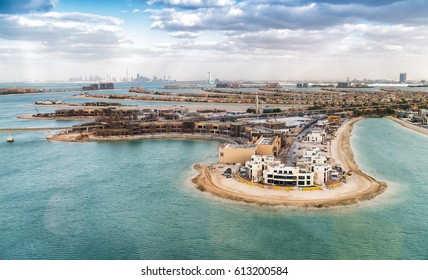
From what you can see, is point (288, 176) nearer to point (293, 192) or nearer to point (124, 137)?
point (293, 192)

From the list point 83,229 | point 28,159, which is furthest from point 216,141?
point 83,229

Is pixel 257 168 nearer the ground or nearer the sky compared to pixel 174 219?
nearer the sky

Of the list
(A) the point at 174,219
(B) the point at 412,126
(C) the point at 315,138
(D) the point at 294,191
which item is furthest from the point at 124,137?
(B) the point at 412,126

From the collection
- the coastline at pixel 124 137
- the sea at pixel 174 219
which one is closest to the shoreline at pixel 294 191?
the sea at pixel 174 219

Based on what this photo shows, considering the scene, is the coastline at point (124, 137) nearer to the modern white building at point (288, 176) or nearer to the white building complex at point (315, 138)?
the white building complex at point (315, 138)

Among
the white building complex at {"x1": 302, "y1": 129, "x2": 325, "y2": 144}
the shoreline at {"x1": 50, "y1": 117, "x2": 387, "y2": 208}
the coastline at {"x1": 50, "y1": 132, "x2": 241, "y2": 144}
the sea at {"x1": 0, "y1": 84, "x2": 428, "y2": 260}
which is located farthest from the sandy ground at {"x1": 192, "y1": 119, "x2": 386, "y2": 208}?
the coastline at {"x1": 50, "y1": 132, "x2": 241, "y2": 144}

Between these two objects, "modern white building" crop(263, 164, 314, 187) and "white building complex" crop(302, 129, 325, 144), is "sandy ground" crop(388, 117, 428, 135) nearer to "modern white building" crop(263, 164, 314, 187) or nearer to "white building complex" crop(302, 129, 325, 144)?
"white building complex" crop(302, 129, 325, 144)

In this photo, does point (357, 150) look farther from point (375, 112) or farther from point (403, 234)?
point (375, 112)
